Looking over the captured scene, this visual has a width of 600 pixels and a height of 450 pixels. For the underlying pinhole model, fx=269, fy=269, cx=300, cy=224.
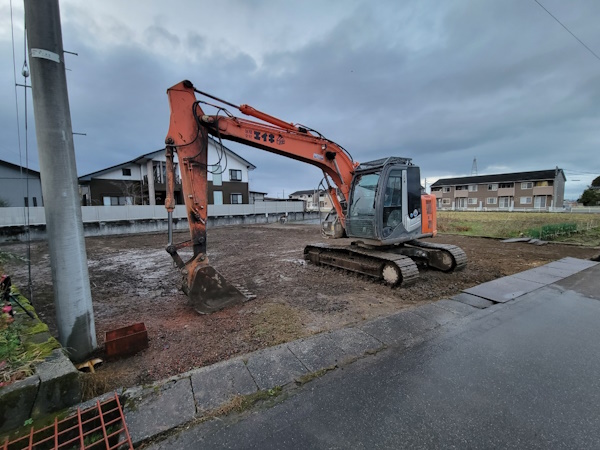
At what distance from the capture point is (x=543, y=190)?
37688mm

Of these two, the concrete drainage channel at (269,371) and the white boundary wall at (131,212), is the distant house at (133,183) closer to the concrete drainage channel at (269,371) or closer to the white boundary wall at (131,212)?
the white boundary wall at (131,212)

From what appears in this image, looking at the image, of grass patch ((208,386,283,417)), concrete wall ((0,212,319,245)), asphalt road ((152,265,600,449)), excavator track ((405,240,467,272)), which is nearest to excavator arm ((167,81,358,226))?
excavator track ((405,240,467,272))

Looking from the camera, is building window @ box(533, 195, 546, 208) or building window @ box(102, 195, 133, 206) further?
Answer: building window @ box(533, 195, 546, 208)

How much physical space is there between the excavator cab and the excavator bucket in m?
3.18

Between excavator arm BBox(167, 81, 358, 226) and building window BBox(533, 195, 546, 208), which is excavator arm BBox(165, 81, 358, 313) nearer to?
excavator arm BBox(167, 81, 358, 226)

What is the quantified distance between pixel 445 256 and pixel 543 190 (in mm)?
43983

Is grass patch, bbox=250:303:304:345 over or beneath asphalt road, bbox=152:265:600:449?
beneath

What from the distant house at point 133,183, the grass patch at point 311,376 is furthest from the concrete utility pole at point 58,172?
the distant house at point 133,183

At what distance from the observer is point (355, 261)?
653cm

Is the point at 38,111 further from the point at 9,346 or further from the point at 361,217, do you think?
the point at 361,217

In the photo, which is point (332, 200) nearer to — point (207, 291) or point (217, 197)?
point (207, 291)

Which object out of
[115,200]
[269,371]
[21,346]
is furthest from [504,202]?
[21,346]

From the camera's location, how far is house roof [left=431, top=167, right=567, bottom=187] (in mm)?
37603

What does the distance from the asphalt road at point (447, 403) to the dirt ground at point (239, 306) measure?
1.08m
